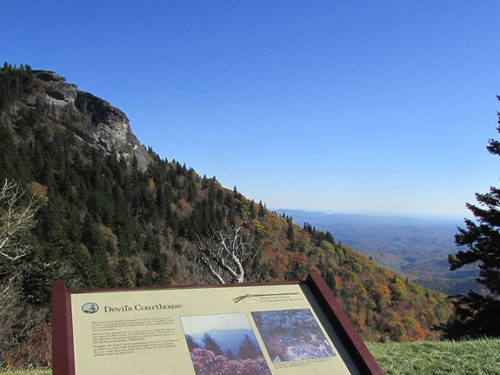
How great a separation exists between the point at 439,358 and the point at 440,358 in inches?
0.7

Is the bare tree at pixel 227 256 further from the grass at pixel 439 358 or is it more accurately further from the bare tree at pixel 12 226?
the bare tree at pixel 12 226

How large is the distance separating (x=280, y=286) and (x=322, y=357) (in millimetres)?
1140

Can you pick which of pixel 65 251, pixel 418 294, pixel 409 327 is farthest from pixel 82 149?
pixel 418 294

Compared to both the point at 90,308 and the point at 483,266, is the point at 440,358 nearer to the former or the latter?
the point at 90,308

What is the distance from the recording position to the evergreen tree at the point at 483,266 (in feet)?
48.1

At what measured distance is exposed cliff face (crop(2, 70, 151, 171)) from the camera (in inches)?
3465

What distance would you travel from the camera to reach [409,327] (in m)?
76.9

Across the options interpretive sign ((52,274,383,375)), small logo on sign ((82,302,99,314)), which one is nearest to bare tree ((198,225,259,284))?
interpretive sign ((52,274,383,375))

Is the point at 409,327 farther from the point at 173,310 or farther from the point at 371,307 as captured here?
the point at 173,310

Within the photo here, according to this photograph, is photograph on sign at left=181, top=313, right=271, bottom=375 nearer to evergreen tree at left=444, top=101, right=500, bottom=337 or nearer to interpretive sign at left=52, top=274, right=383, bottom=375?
interpretive sign at left=52, top=274, right=383, bottom=375

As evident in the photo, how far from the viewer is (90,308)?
14.0 ft

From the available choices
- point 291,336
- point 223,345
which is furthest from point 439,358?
point 223,345

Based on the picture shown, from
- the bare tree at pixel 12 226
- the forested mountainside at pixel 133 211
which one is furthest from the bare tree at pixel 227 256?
the forested mountainside at pixel 133 211

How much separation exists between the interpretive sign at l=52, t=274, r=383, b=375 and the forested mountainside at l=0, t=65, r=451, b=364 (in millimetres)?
38646
